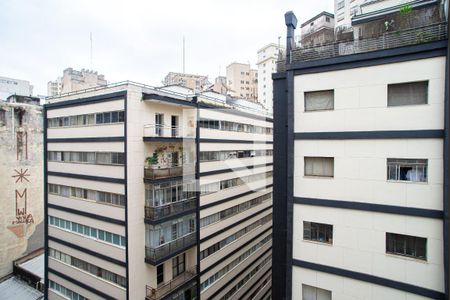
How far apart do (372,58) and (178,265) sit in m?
19.1

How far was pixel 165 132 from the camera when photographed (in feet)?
62.0

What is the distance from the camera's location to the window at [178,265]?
20.4 meters

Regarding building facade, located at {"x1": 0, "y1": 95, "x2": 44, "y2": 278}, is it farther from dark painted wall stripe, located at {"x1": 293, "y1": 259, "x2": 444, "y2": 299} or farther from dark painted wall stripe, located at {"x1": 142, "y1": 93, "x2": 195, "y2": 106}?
dark painted wall stripe, located at {"x1": 293, "y1": 259, "x2": 444, "y2": 299}

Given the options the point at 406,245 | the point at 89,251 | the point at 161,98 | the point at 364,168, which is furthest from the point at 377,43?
the point at 89,251

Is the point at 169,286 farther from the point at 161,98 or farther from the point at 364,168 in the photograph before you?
the point at 364,168

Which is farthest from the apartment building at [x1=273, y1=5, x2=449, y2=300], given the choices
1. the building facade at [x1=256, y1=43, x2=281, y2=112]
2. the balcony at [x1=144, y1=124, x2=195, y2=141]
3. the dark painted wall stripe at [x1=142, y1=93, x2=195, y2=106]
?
the building facade at [x1=256, y1=43, x2=281, y2=112]

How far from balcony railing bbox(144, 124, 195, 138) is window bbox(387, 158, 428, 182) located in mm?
13603

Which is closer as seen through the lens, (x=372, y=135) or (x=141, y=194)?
(x=372, y=135)

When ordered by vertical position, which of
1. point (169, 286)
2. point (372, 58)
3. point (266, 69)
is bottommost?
point (169, 286)

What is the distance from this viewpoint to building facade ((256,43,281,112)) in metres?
88.9

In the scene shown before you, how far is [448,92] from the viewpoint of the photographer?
8578 millimetres

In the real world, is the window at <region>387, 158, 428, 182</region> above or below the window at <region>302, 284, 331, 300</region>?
above

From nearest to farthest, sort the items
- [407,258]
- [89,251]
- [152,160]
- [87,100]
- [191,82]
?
[407,258], [152,160], [87,100], [89,251], [191,82]

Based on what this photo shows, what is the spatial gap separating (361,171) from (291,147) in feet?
9.29
